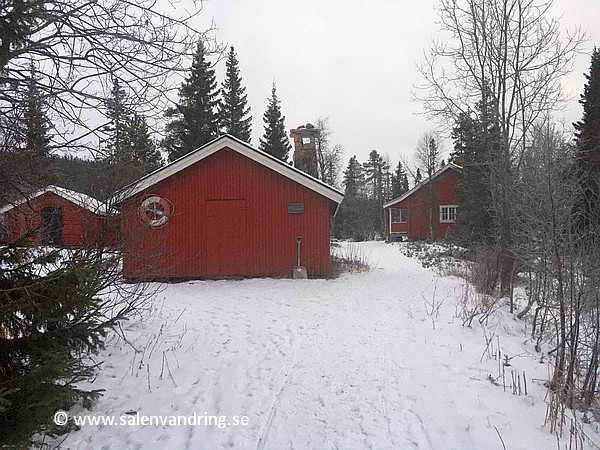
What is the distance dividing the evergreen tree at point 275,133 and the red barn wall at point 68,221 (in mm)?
31139

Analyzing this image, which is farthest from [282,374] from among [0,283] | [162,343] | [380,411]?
[0,283]

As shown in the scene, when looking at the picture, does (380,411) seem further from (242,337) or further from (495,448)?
(242,337)

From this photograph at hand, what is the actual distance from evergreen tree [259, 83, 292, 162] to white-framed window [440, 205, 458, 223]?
46.6 feet

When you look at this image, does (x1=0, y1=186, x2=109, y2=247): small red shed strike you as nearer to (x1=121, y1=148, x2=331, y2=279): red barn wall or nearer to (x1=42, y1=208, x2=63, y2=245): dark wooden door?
(x1=42, y1=208, x2=63, y2=245): dark wooden door

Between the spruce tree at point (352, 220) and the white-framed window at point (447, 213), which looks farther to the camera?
the spruce tree at point (352, 220)

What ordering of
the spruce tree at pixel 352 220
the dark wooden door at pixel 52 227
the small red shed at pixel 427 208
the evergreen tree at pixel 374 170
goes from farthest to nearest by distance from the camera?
the evergreen tree at pixel 374 170 < the spruce tree at pixel 352 220 < the small red shed at pixel 427 208 < the dark wooden door at pixel 52 227

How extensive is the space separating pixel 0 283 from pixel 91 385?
215 cm

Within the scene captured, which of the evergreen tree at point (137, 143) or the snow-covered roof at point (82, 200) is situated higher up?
the evergreen tree at point (137, 143)

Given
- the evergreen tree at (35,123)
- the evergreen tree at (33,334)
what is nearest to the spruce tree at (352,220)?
the evergreen tree at (35,123)

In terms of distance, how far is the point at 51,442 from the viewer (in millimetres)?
3363

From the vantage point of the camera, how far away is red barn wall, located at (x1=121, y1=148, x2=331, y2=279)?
1238cm

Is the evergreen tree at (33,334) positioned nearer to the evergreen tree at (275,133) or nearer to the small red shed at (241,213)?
the small red shed at (241,213)

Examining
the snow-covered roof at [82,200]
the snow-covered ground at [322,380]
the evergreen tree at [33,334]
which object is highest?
the snow-covered roof at [82,200]

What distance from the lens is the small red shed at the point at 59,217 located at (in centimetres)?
376
